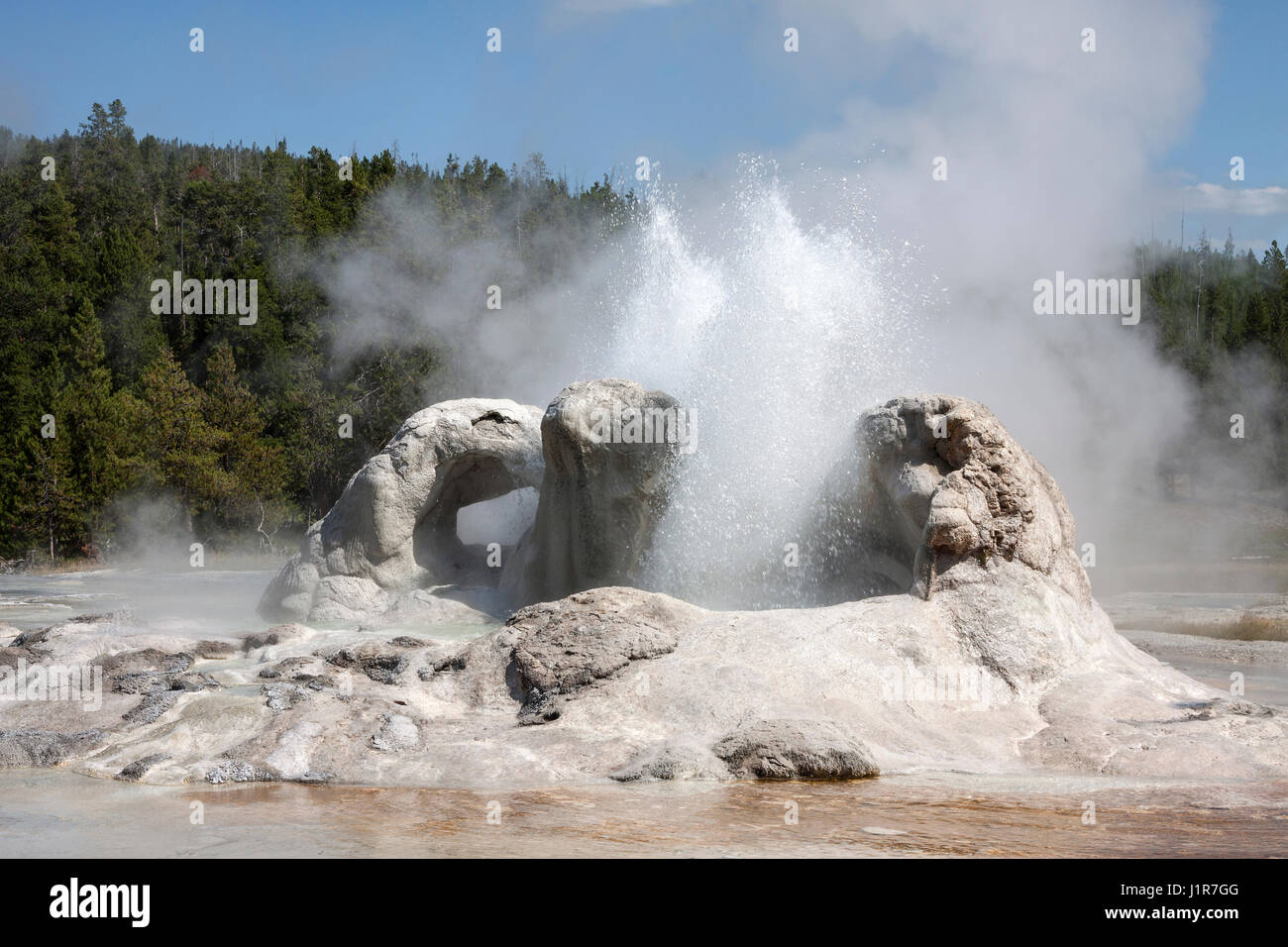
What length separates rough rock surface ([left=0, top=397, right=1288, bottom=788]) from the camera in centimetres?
486

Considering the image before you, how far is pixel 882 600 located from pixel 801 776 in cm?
155

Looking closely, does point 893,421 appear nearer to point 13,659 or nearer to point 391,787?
point 391,787

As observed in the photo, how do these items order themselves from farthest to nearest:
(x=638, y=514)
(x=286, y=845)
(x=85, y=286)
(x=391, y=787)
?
(x=85, y=286) < (x=638, y=514) < (x=391, y=787) < (x=286, y=845)

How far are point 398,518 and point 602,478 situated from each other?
1900 millimetres

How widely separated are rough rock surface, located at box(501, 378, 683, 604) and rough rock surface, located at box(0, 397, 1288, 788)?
2.04 meters

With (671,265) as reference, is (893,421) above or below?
below

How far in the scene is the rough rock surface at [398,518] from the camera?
30.7ft

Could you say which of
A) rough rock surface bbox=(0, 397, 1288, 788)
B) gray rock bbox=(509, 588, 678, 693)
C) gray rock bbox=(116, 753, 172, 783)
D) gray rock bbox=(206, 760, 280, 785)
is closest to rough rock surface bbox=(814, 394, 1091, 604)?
rough rock surface bbox=(0, 397, 1288, 788)

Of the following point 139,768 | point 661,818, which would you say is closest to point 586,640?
point 661,818

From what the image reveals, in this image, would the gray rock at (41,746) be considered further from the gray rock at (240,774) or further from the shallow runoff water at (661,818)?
the gray rock at (240,774)

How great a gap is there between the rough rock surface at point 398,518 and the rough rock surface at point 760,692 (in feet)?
8.83

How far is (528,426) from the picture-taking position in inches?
388

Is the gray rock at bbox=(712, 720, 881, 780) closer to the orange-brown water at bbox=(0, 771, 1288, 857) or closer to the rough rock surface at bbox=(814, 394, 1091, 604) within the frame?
the orange-brown water at bbox=(0, 771, 1288, 857)
